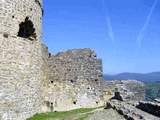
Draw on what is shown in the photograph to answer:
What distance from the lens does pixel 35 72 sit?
20.4 metres

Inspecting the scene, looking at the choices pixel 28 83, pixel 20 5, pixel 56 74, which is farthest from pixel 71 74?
pixel 20 5

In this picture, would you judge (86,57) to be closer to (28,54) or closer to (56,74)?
(56,74)

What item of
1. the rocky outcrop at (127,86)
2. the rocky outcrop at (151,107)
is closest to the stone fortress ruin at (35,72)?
the rocky outcrop at (127,86)

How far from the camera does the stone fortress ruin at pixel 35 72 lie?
18219 mm

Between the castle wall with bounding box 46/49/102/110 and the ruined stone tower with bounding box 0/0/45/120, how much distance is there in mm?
3154

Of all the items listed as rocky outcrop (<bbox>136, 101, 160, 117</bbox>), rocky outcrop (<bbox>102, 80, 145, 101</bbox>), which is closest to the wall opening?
rocky outcrop (<bbox>102, 80, 145, 101</bbox>)

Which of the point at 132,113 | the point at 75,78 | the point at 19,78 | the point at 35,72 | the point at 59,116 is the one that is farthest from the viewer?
the point at 75,78

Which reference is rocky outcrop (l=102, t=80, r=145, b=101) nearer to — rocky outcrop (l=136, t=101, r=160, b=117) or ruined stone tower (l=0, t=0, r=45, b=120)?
ruined stone tower (l=0, t=0, r=45, b=120)

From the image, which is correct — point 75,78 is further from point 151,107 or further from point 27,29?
point 151,107

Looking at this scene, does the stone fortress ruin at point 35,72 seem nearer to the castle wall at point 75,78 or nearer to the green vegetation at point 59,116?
the castle wall at point 75,78

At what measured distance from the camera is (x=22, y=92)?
62.6ft

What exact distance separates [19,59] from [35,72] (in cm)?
176

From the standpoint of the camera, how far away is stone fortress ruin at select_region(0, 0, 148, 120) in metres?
18.2

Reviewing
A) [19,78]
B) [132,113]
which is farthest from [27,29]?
[132,113]
